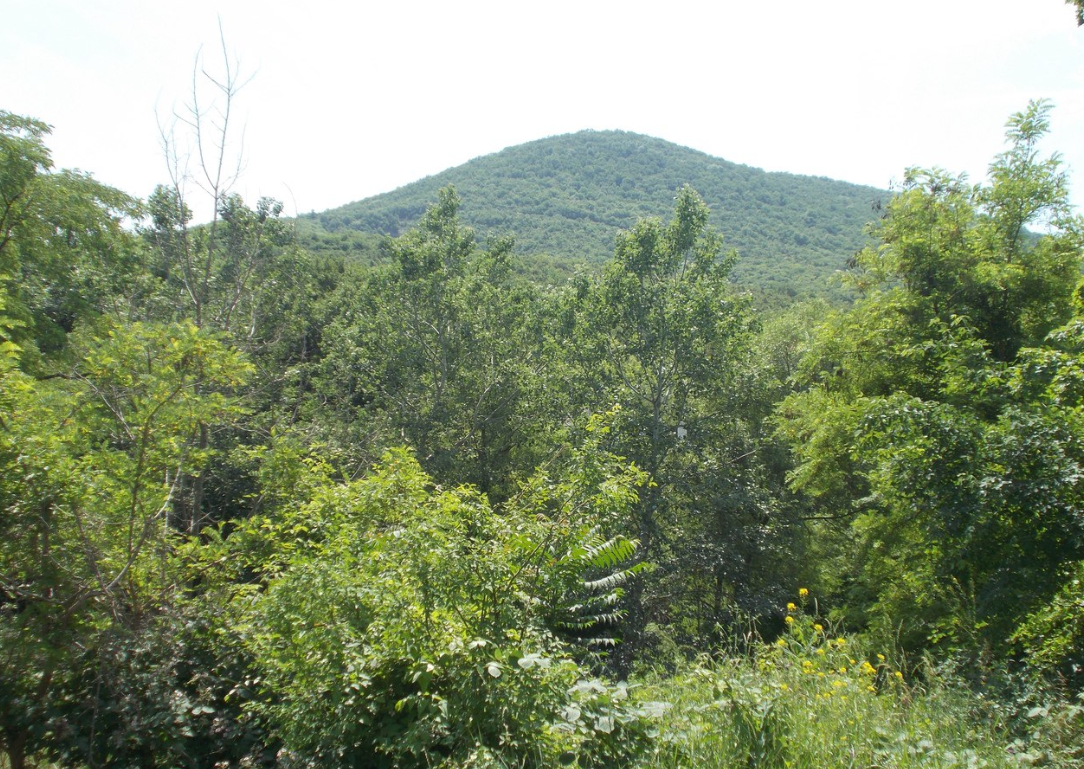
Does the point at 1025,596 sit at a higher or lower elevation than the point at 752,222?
lower

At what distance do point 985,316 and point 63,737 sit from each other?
13.1m

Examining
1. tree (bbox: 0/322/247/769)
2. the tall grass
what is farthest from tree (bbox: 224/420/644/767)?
tree (bbox: 0/322/247/769)

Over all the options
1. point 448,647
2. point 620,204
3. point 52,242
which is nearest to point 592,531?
point 448,647

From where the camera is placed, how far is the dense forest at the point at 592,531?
143 inches

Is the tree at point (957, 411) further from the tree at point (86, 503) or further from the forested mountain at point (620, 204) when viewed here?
the forested mountain at point (620, 204)

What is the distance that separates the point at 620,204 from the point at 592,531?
341 feet

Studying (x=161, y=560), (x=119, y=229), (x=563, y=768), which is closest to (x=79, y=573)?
(x=161, y=560)

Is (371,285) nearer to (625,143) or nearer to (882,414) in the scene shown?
(882,414)

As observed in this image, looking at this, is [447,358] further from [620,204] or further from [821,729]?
[620,204]

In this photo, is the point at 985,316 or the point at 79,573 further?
the point at 985,316

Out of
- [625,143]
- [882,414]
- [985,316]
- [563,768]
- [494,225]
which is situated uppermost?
[625,143]

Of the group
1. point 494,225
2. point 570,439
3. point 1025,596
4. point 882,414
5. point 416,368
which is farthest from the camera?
point 494,225

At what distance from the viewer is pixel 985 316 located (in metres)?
10.4

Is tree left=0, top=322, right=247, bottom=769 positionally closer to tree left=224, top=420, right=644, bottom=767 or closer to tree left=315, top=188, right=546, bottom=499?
tree left=224, top=420, right=644, bottom=767
